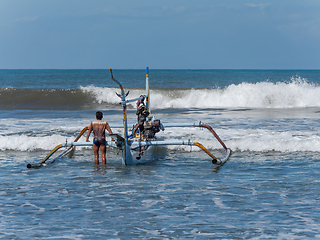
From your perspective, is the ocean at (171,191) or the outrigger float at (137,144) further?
the outrigger float at (137,144)

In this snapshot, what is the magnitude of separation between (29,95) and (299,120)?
24754 mm

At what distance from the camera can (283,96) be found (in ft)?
106

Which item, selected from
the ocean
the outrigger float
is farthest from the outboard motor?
the ocean

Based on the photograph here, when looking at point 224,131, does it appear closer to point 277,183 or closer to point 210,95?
point 277,183

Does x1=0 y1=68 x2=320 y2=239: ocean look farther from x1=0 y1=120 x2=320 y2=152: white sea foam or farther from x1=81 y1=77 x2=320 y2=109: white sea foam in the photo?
x1=81 y1=77 x2=320 y2=109: white sea foam

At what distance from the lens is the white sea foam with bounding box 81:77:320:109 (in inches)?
1249

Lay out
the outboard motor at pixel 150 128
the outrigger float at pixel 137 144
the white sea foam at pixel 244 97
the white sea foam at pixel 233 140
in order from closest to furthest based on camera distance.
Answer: the outrigger float at pixel 137 144 < the outboard motor at pixel 150 128 < the white sea foam at pixel 233 140 < the white sea foam at pixel 244 97

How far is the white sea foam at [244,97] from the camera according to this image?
3173 centimetres

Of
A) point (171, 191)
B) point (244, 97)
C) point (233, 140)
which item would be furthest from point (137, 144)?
point (244, 97)

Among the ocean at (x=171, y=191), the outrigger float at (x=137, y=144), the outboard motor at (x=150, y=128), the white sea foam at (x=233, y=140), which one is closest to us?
the ocean at (x=171, y=191)

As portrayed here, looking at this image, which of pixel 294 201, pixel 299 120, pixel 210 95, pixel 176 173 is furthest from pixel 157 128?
pixel 210 95

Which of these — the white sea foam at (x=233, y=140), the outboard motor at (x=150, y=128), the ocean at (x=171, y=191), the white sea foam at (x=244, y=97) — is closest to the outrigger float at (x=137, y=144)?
the outboard motor at (x=150, y=128)

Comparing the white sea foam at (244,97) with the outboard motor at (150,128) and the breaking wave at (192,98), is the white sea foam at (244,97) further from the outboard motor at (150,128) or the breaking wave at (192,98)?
the outboard motor at (150,128)

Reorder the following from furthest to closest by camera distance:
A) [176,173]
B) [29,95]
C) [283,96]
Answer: [29,95] < [283,96] < [176,173]
